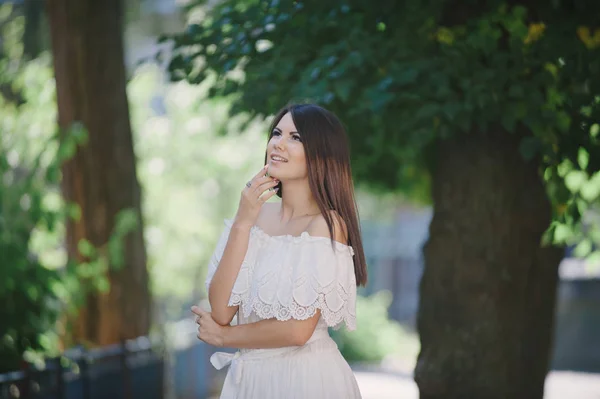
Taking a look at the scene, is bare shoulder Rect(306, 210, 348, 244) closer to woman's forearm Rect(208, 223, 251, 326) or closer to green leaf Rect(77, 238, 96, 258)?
woman's forearm Rect(208, 223, 251, 326)

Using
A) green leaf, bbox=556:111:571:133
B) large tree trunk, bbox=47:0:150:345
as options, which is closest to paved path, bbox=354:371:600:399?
large tree trunk, bbox=47:0:150:345

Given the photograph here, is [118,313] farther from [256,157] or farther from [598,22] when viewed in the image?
[256,157]

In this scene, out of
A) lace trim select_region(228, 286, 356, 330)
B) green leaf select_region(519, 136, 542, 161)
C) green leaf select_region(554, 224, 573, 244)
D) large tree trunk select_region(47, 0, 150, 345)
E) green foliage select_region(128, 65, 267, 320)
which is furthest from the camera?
green foliage select_region(128, 65, 267, 320)

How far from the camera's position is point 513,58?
546 centimetres

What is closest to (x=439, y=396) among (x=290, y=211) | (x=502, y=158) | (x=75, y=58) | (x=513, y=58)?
(x=502, y=158)

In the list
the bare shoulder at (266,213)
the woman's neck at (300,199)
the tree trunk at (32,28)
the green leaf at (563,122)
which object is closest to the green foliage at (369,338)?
the tree trunk at (32,28)

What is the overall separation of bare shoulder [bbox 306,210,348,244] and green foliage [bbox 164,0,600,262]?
1730 millimetres

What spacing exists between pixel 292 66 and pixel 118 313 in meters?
5.06

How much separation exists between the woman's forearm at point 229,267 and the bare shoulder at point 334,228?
26cm

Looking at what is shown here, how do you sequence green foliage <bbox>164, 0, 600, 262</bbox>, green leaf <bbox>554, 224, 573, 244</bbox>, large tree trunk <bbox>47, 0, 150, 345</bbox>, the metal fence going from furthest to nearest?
large tree trunk <bbox>47, 0, 150, 345</bbox> < the metal fence < green leaf <bbox>554, 224, 573, 244</bbox> < green foliage <bbox>164, 0, 600, 262</bbox>

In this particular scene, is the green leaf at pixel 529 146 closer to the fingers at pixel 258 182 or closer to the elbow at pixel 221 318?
the fingers at pixel 258 182

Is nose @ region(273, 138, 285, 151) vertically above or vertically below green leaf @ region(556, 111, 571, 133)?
below

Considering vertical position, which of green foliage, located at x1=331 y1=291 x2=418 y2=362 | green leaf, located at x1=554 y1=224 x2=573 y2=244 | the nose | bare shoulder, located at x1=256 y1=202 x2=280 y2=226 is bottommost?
green foliage, located at x1=331 y1=291 x2=418 y2=362

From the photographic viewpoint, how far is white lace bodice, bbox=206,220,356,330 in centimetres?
357
